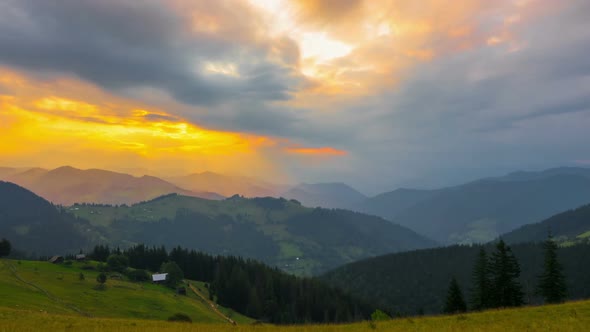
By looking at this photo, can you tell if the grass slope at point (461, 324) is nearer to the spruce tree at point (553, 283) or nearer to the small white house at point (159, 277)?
the spruce tree at point (553, 283)

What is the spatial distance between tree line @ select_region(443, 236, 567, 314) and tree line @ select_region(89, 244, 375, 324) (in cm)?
9135

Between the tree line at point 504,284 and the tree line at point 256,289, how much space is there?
91.3 meters

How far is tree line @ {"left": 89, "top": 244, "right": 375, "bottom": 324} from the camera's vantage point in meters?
150

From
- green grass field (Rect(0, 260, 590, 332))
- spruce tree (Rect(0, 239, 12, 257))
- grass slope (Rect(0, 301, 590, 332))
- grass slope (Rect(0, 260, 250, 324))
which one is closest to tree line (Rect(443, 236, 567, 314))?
green grass field (Rect(0, 260, 590, 332))

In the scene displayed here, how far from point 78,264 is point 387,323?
140099mm

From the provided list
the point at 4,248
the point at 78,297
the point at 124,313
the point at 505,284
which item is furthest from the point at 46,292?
the point at 505,284

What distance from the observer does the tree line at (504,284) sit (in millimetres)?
60062

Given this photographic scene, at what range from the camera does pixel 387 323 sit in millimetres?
30328

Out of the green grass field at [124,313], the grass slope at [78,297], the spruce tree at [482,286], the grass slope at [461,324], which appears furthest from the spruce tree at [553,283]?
the grass slope at [78,297]

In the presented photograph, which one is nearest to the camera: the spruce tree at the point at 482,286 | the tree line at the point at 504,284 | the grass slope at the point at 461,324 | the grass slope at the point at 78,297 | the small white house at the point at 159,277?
the grass slope at the point at 461,324

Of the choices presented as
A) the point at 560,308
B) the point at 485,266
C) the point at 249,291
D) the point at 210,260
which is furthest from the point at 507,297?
the point at 210,260

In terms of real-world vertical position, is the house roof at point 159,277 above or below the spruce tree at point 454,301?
below

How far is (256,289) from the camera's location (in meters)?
162

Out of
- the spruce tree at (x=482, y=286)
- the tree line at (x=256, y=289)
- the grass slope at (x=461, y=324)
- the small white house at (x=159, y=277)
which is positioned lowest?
the tree line at (x=256, y=289)
